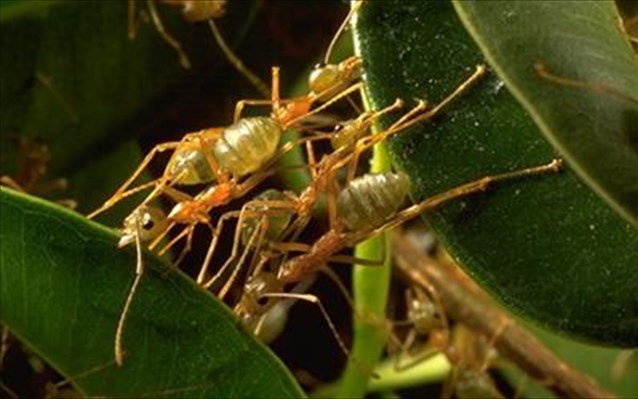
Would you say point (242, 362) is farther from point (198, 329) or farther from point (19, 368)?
point (19, 368)

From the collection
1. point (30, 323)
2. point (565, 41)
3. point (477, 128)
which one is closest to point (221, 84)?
point (30, 323)

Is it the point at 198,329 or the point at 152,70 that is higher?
the point at 152,70

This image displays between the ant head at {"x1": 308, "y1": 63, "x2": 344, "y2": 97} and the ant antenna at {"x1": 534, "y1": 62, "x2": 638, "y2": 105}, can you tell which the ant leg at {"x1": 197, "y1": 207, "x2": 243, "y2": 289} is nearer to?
the ant head at {"x1": 308, "y1": 63, "x2": 344, "y2": 97}

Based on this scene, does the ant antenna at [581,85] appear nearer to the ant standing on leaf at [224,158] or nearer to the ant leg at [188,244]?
the ant standing on leaf at [224,158]

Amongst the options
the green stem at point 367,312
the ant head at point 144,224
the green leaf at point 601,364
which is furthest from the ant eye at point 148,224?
the green leaf at point 601,364

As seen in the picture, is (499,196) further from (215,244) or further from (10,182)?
(10,182)
